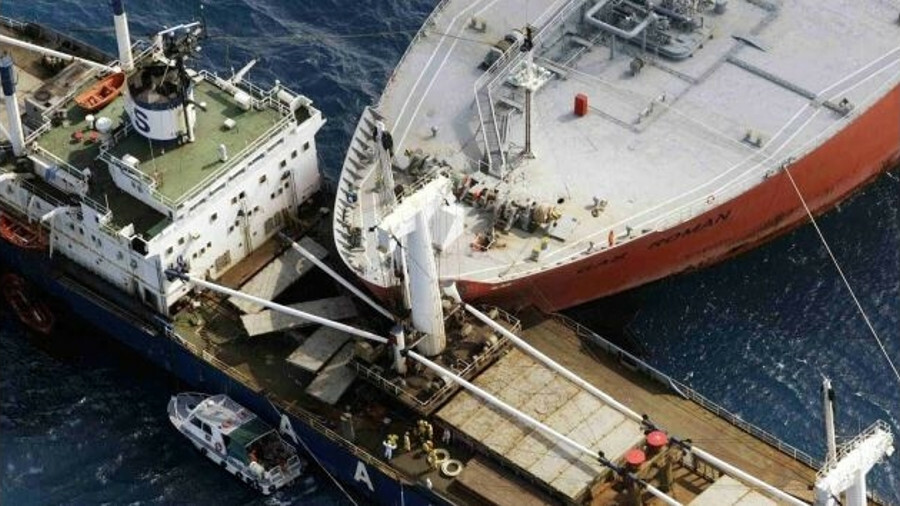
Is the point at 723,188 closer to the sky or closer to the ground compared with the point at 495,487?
closer to the sky

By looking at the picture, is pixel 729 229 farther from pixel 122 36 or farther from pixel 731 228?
pixel 122 36

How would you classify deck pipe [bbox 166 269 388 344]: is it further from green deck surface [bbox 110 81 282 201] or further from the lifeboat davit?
the lifeboat davit

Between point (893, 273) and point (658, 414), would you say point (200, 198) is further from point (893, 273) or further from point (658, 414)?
point (893, 273)

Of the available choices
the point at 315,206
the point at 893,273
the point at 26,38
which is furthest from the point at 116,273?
the point at 893,273

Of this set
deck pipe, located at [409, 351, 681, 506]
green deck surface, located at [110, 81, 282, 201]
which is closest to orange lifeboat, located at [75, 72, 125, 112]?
green deck surface, located at [110, 81, 282, 201]

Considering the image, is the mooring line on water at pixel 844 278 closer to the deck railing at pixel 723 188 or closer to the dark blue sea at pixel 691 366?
the dark blue sea at pixel 691 366

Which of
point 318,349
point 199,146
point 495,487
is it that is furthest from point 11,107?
point 495,487
